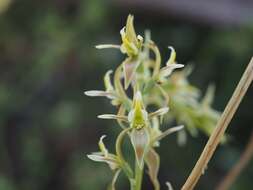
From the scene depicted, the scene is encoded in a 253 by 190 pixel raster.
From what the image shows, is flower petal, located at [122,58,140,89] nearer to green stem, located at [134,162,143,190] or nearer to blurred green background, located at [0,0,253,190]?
green stem, located at [134,162,143,190]

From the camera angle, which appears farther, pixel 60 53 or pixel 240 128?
pixel 60 53

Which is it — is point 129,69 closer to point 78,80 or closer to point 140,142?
point 140,142

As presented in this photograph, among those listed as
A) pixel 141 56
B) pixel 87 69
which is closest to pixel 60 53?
pixel 87 69


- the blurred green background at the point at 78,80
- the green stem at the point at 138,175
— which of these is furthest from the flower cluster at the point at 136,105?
the blurred green background at the point at 78,80

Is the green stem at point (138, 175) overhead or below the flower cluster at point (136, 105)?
below

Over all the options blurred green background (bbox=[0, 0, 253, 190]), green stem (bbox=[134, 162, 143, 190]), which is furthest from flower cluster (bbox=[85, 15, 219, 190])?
blurred green background (bbox=[0, 0, 253, 190])

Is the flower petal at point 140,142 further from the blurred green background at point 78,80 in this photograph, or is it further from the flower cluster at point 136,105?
the blurred green background at point 78,80

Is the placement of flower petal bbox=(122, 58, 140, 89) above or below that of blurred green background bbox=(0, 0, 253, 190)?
above

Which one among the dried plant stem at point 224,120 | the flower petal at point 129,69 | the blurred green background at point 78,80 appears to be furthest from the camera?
the blurred green background at point 78,80

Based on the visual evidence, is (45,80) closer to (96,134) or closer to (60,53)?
(60,53)
